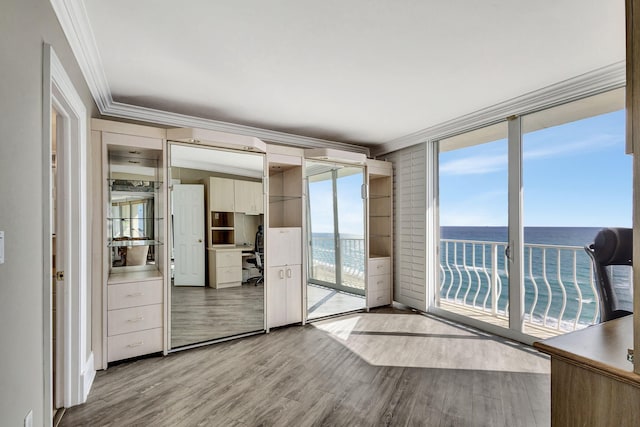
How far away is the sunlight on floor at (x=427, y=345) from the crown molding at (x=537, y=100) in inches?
95.6

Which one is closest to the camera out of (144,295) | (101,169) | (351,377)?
(351,377)

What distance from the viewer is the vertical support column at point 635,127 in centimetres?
94

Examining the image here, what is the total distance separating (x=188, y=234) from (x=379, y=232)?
113 inches

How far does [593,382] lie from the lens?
3.48 ft

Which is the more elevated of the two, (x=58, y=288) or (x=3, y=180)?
(x=3, y=180)

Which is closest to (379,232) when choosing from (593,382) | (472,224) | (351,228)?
(351,228)

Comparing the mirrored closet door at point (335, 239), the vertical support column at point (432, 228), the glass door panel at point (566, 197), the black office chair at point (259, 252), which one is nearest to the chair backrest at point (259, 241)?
the black office chair at point (259, 252)

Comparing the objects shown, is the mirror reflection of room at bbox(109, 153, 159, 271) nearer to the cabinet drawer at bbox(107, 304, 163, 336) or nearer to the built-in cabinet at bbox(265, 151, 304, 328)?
the cabinet drawer at bbox(107, 304, 163, 336)

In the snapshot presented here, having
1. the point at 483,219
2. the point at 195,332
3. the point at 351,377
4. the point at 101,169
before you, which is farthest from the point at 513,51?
the point at 195,332

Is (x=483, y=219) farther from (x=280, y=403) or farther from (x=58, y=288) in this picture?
(x=58, y=288)

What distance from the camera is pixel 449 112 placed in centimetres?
365

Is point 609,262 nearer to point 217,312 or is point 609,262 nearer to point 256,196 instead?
point 256,196

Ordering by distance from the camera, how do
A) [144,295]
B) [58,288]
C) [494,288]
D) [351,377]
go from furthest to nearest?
[494,288]
[144,295]
[351,377]
[58,288]

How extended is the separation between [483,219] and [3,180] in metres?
4.58
